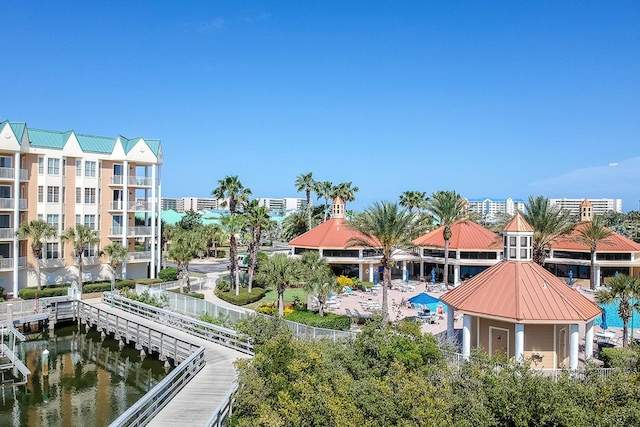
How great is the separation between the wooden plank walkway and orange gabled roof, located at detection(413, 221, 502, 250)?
111ft

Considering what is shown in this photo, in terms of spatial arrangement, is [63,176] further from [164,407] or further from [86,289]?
[164,407]

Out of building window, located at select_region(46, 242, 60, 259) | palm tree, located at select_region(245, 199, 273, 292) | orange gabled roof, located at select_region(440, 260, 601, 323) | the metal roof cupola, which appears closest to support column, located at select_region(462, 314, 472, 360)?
orange gabled roof, located at select_region(440, 260, 601, 323)

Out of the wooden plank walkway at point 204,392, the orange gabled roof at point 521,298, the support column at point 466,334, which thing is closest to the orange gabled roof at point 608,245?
the orange gabled roof at point 521,298

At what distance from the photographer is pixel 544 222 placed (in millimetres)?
39438

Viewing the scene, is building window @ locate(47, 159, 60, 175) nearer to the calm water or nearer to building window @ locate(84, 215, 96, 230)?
building window @ locate(84, 215, 96, 230)

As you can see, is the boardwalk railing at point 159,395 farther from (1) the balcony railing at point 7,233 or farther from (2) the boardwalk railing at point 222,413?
(1) the balcony railing at point 7,233

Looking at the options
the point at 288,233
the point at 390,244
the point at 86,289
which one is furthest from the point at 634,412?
the point at 288,233

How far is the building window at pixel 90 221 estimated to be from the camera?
4689 centimetres

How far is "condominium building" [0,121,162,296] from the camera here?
136 ft

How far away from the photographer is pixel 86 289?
140ft

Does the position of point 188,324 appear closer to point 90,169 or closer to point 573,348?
point 573,348

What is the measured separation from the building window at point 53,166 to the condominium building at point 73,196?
8 centimetres

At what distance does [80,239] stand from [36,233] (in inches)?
131

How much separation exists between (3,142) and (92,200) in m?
9.36
